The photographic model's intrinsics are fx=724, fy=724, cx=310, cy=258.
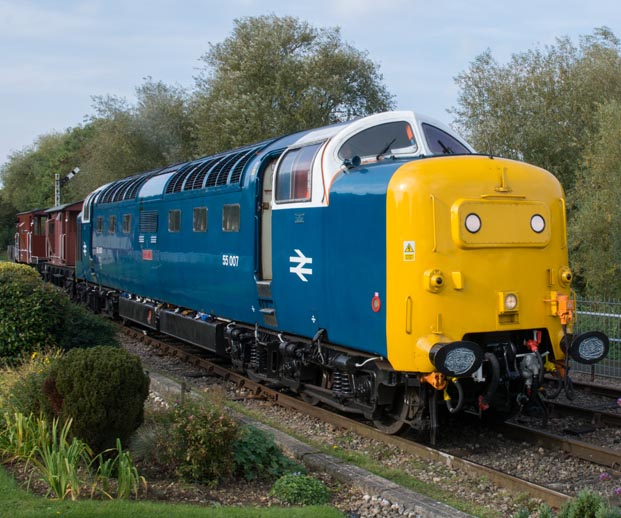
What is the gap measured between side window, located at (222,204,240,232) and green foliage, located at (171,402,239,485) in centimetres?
454

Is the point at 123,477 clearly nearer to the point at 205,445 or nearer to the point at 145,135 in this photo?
the point at 205,445

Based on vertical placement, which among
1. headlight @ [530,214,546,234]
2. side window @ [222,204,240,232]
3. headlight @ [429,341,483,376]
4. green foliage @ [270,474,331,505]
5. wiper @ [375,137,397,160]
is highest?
wiper @ [375,137,397,160]

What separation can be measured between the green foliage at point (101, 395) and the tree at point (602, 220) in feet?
50.6

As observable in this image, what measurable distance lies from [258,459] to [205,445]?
1.83 feet

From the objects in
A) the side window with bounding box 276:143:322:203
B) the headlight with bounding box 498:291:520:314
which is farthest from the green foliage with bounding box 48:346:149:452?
the headlight with bounding box 498:291:520:314

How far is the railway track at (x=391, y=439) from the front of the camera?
6.40 metres

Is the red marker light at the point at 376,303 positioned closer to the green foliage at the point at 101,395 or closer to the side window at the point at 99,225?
the green foliage at the point at 101,395

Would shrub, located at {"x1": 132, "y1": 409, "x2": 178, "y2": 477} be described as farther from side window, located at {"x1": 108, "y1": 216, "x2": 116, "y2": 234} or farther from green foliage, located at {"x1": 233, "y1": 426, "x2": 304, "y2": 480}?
side window, located at {"x1": 108, "y1": 216, "x2": 116, "y2": 234}

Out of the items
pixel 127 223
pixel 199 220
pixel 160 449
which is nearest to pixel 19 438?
pixel 160 449

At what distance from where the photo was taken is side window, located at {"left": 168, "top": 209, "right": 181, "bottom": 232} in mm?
13398

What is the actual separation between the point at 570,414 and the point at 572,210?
1532cm

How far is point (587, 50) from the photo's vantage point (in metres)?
27.1

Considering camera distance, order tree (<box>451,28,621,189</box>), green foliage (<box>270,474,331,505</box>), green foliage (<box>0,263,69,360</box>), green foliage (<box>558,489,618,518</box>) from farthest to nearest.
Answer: tree (<box>451,28,621,189</box>)
green foliage (<box>0,263,69,360</box>)
green foliage (<box>270,474,331,505</box>)
green foliage (<box>558,489,618,518</box>)

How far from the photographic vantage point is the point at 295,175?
9.25 meters
